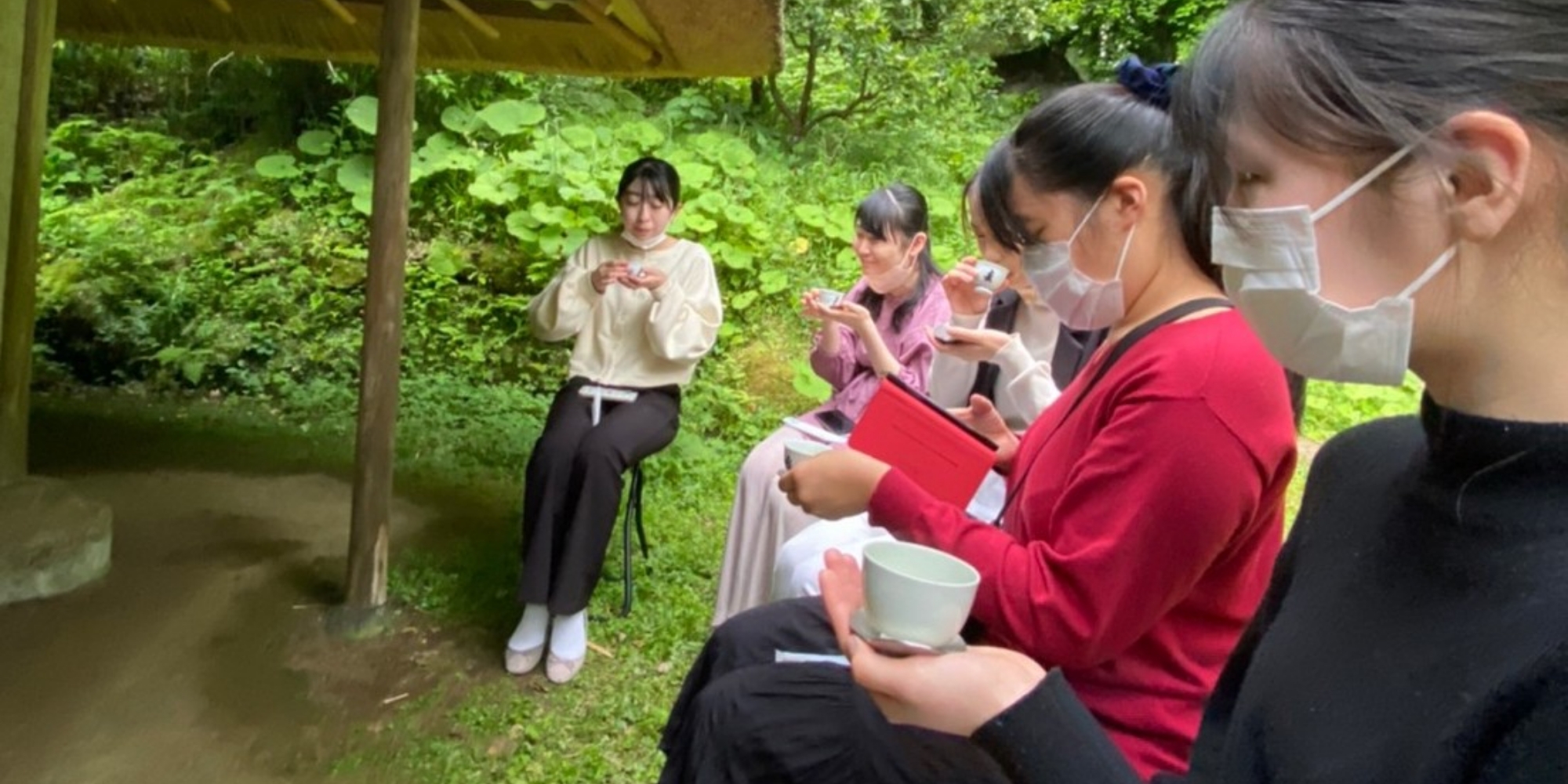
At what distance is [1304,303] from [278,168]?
8052 millimetres

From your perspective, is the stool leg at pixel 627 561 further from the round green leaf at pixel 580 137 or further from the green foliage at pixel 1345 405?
Result: the green foliage at pixel 1345 405

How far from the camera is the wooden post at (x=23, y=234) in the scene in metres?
3.36

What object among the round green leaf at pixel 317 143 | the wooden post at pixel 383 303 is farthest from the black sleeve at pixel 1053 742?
the round green leaf at pixel 317 143

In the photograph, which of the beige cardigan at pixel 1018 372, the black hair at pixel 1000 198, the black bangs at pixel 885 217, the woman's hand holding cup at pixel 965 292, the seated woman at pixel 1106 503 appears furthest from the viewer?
the black bangs at pixel 885 217

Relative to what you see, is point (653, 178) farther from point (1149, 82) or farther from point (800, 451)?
point (1149, 82)

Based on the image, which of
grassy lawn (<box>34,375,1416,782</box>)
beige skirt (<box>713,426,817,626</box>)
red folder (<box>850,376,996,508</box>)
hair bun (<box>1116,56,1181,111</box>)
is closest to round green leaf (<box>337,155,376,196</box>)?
grassy lawn (<box>34,375,1416,782</box>)

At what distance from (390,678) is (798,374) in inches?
128

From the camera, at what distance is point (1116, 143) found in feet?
4.95

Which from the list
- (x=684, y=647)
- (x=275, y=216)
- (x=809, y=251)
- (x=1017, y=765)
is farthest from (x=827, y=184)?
(x=1017, y=765)

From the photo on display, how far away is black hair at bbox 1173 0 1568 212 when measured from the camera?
717 mm

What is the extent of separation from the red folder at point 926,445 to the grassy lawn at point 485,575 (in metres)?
1.39

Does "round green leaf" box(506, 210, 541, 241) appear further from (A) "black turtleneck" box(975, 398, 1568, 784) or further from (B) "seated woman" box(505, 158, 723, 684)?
(A) "black turtleneck" box(975, 398, 1568, 784)

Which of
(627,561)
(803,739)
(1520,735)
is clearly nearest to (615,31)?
(627,561)

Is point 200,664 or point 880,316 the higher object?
point 880,316
